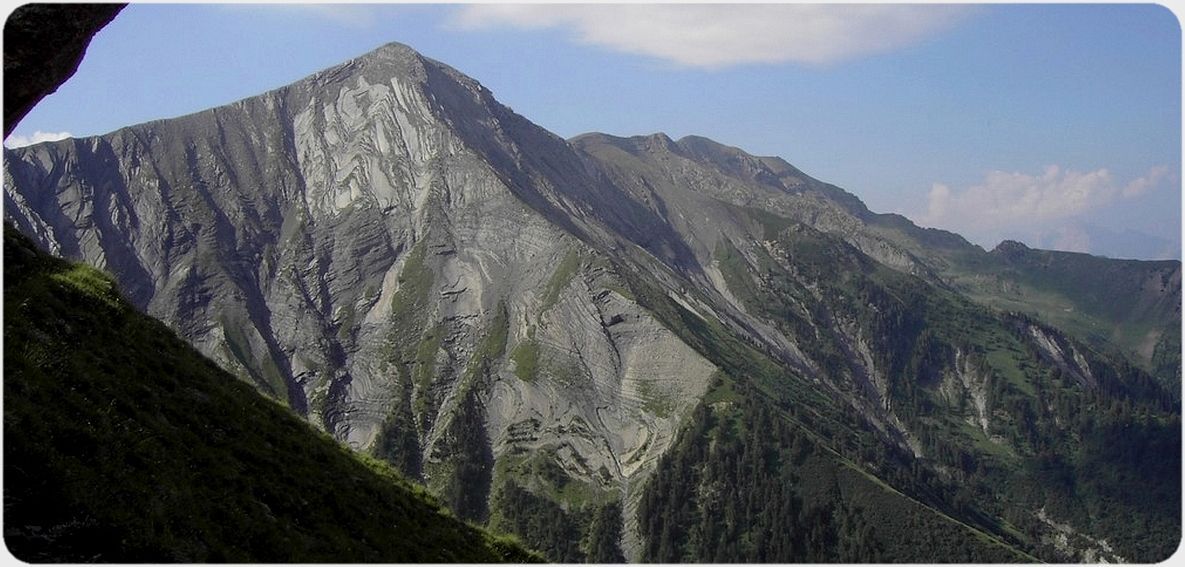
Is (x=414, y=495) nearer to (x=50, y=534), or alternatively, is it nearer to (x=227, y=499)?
(x=227, y=499)

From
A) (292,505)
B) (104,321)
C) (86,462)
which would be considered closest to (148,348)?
(104,321)

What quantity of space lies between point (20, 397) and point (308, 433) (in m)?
13.5

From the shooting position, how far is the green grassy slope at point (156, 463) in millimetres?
15922

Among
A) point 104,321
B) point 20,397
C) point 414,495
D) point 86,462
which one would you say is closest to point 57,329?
point 104,321

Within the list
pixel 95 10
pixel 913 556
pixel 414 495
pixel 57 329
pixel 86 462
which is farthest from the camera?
pixel 913 556

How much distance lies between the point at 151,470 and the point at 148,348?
31.5ft

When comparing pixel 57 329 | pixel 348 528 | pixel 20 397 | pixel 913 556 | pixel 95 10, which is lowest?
pixel 913 556

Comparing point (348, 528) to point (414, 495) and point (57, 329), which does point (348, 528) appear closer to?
point (414, 495)

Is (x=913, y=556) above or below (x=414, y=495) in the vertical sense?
below

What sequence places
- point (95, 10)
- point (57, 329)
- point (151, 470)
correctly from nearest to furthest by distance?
point (151, 470)
point (95, 10)
point (57, 329)

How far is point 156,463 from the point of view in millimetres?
19188

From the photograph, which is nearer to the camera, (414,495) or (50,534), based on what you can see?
(50,534)

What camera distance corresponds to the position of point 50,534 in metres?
14.9

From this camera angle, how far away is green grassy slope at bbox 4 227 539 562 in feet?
52.2
